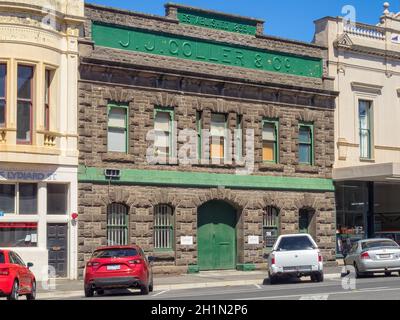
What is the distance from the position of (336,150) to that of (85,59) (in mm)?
12766

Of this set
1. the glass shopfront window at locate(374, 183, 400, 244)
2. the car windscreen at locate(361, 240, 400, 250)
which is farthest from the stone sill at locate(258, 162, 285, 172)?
the glass shopfront window at locate(374, 183, 400, 244)

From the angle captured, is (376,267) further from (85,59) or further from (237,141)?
(85,59)

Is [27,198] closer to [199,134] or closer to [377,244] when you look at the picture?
[199,134]

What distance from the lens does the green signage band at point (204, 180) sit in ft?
94.7

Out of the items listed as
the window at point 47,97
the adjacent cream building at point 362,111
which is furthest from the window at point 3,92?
the adjacent cream building at point 362,111

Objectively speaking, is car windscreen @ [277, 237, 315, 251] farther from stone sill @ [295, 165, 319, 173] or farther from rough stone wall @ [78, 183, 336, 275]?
stone sill @ [295, 165, 319, 173]

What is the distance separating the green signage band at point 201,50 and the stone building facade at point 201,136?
0.14ft

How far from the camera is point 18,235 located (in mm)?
27125

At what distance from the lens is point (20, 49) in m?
26.8

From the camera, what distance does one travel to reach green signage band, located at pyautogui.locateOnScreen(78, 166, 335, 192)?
28.9 metres

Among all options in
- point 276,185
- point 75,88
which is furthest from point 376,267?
point 75,88

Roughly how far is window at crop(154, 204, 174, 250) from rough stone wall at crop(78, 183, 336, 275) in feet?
0.87

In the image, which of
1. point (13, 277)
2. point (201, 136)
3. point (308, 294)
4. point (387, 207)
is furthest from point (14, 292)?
point (387, 207)
